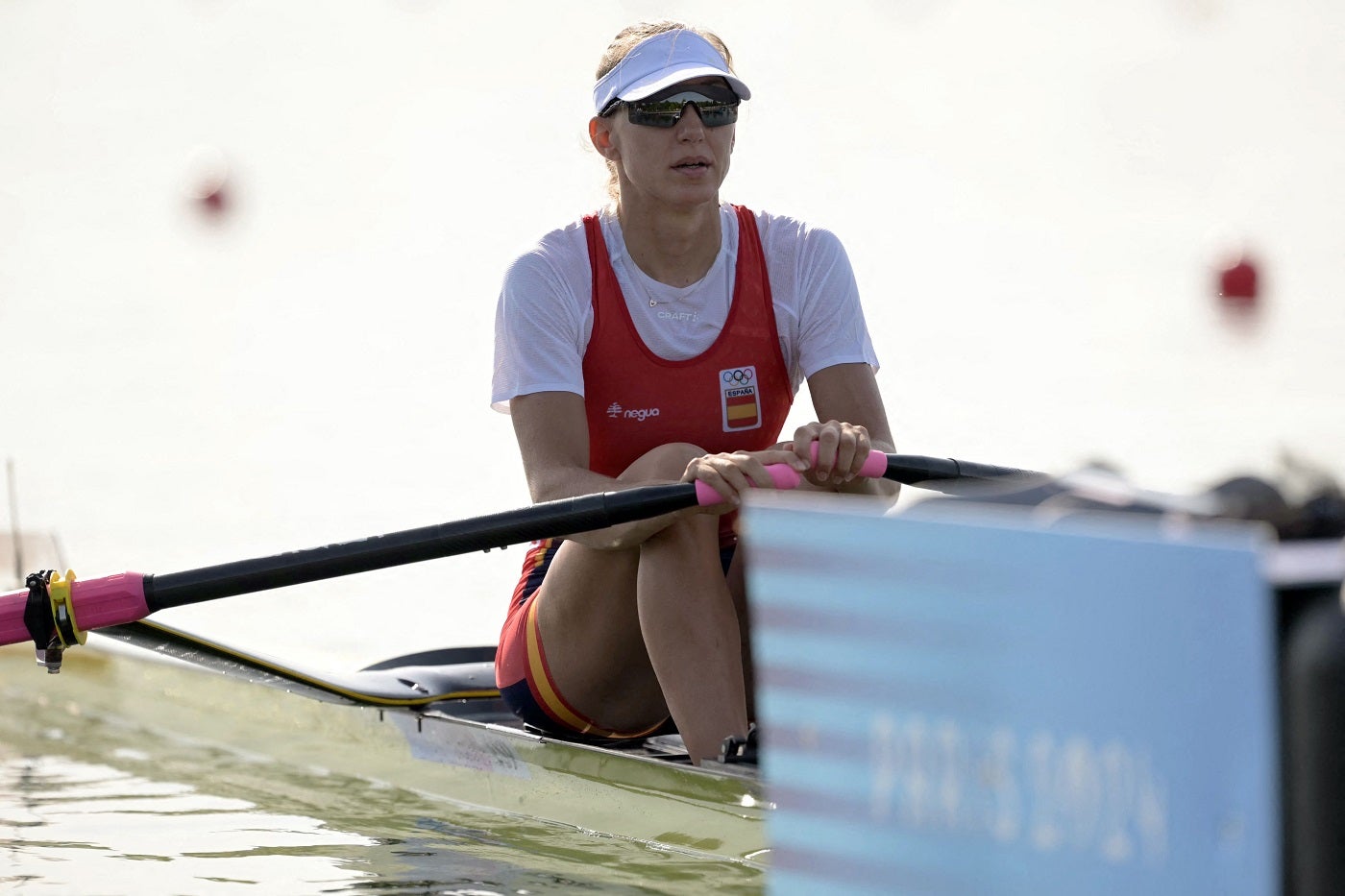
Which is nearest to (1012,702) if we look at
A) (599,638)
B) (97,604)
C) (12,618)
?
(599,638)

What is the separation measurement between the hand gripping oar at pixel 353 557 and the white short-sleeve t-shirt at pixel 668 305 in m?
0.30

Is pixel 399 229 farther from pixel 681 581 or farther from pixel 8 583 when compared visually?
pixel 681 581

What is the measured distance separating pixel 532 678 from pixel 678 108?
3.29 ft

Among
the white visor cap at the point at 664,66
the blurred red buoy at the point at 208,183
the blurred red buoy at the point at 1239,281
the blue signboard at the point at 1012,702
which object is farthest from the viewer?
the blurred red buoy at the point at 208,183

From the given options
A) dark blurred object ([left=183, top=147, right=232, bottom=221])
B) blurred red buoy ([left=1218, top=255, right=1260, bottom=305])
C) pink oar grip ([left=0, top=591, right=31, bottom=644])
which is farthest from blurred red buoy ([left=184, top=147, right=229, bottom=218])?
pink oar grip ([left=0, top=591, right=31, bottom=644])

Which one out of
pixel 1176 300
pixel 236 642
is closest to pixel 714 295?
pixel 236 642

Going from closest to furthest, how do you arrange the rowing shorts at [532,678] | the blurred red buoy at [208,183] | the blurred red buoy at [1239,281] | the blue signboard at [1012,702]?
the blue signboard at [1012,702] → the rowing shorts at [532,678] → the blurred red buoy at [1239,281] → the blurred red buoy at [208,183]

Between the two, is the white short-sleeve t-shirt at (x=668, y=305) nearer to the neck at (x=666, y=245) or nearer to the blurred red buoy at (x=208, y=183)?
the neck at (x=666, y=245)

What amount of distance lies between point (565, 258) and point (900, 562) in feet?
5.28

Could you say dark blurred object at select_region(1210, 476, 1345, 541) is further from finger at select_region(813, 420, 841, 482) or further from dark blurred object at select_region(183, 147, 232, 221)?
dark blurred object at select_region(183, 147, 232, 221)

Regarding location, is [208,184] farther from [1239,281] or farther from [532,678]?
[532,678]

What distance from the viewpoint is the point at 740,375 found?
9.37 feet

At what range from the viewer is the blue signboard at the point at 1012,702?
3.93ft

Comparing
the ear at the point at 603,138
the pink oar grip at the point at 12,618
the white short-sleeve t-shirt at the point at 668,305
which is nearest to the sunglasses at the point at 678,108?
the ear at the point at 603,138
